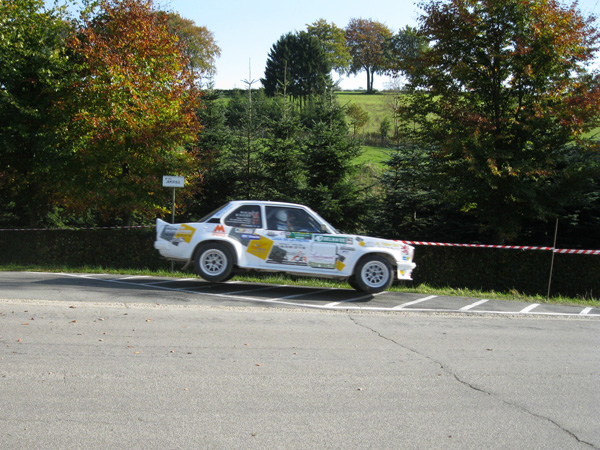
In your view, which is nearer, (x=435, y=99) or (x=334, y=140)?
(x=435, y=99)

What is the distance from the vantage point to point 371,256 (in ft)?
36.8

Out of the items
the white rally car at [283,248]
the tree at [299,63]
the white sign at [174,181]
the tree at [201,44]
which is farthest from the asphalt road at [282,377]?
the tree at [299,63]

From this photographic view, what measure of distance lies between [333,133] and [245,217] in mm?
9781

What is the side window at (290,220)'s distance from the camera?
11.3m

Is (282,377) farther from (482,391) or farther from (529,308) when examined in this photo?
(529,308)

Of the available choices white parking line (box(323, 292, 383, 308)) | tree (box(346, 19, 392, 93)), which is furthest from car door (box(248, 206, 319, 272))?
tree (box(346, 19, 392, 93))

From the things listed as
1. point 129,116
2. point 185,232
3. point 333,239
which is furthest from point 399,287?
point 129,116

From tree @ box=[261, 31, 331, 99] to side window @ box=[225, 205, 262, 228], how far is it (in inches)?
2240

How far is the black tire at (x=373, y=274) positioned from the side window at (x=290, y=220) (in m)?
1.26

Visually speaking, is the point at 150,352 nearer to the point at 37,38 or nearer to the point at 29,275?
the point at 29,275

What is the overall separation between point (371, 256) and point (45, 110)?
46.7 ft

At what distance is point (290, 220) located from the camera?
11422 millimetres

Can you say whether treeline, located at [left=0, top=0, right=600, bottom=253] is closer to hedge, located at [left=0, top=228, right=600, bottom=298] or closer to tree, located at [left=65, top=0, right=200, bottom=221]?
tree, located at [left=65, top=0, right=200, bottom=221]

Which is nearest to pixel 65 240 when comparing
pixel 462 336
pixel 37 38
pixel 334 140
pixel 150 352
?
pixel 37 38
